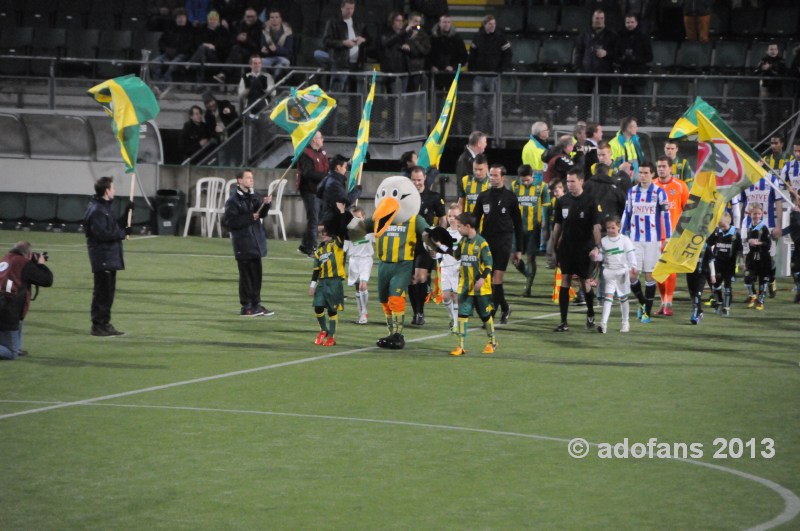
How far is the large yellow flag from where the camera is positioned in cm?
1647

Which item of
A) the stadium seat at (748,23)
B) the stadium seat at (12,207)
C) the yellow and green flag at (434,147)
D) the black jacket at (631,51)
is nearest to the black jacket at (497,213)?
the yellow and green flag at (434,147)

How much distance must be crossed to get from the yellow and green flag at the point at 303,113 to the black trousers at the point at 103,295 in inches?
232

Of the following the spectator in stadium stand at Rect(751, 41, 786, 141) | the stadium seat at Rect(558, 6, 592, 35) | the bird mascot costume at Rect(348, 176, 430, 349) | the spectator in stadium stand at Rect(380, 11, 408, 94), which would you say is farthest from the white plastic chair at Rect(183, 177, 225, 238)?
the bird mascot costume at Rect(348, 176, 430, 349)

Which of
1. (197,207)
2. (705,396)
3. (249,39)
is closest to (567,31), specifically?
(249,39)

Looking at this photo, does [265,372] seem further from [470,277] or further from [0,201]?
[0,201]

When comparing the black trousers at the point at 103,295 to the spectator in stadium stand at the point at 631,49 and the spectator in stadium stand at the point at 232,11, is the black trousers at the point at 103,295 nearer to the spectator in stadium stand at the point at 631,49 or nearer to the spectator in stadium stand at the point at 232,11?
the spectator in stadium stand at the point at 631,49

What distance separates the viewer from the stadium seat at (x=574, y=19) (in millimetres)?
32344

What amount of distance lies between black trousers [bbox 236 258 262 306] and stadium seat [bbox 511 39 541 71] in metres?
13.3

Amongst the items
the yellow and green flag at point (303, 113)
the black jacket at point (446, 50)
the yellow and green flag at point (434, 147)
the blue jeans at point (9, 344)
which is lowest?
the blue jeans at point (9, 344)

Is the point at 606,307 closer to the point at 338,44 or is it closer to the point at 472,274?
the point at 472,274

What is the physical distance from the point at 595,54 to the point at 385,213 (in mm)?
13818

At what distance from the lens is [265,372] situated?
15.3m

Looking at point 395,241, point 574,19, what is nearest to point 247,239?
point 395,241

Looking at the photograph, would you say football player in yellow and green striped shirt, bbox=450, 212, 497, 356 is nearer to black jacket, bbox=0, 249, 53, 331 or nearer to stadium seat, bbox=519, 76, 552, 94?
black jacket, bbox=0, 249, 53, 331
